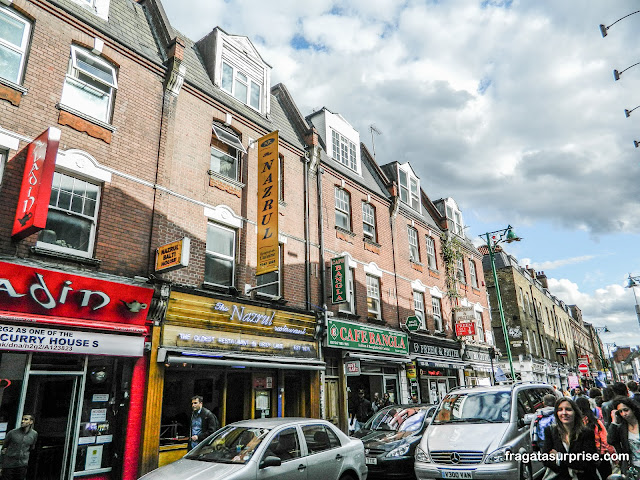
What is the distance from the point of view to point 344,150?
19.3m

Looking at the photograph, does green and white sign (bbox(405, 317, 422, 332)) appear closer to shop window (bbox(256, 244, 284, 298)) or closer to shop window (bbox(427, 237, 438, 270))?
shop window (bbox(427, 237, 438, 270))

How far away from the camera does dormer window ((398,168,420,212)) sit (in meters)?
22.7

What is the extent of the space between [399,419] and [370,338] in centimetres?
541

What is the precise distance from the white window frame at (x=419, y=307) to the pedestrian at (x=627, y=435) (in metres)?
14.7

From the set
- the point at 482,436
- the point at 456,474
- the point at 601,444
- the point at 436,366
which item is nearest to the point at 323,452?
the point at 456,474

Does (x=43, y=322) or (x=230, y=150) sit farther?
(x=230, y=150)

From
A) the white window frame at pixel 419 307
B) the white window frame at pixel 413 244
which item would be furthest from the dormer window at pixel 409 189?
the white window frame at pixel 419 307

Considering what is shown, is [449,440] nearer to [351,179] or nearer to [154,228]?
[154,228]

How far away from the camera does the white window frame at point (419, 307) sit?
20.1 m

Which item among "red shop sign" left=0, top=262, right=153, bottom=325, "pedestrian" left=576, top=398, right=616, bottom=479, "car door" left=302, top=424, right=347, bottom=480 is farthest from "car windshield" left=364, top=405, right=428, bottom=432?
"red shop sign" left=0, top=262, right=153, bottom=325

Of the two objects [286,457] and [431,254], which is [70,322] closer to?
[286,457]

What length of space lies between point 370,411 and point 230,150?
1001cm

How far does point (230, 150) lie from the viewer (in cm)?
1342

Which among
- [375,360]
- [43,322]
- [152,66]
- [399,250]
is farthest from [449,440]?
[399,250]
